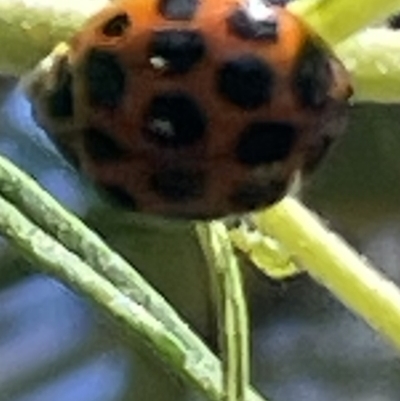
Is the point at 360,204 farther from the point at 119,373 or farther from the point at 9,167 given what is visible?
the point at 9,167

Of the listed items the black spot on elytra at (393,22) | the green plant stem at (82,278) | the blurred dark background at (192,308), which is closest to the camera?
the green plant stem at (82,278)

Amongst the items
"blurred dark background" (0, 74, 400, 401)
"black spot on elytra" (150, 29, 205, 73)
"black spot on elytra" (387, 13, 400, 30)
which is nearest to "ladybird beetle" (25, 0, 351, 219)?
"black spot on elytra" (150, 29, 205, 73)

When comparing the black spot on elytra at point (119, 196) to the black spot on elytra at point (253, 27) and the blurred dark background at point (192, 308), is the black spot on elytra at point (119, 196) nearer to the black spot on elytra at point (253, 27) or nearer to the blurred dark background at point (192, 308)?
the black spot on elytra at point (253, 27)

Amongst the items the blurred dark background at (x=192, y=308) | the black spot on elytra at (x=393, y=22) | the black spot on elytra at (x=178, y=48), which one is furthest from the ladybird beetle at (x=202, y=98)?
the blurred dark background at (x=192, y=308)

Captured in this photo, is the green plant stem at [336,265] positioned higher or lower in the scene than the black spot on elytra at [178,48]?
lower

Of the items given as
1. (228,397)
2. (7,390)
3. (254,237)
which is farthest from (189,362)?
(7,390)

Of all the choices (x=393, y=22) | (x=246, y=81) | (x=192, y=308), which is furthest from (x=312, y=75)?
(x=192, y=308)

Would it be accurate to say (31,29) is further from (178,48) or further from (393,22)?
(393,22)
